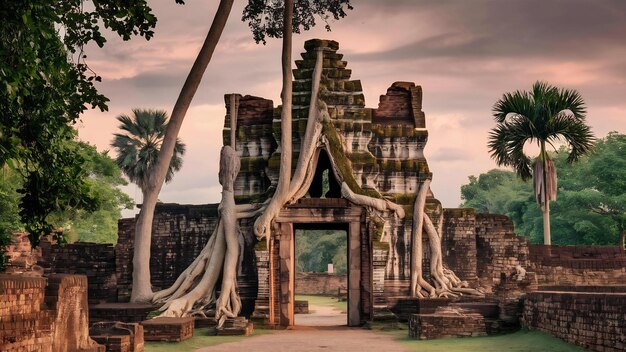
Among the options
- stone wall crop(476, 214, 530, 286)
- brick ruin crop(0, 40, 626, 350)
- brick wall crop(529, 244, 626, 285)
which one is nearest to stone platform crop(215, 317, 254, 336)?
brick ruin crop(0, 40, 626, 350)

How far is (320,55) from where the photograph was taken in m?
23.1

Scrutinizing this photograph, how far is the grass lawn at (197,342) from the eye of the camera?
1648 cm

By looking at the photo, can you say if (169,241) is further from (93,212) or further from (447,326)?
(93,212)

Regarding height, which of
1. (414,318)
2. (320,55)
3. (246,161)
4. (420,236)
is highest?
(320,55)

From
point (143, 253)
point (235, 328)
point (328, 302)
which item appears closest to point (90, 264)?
point (143, 253)

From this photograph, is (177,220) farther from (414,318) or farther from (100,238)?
(100,238)

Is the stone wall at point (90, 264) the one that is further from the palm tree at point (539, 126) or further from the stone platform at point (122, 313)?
the palm tree at point (539, 126)

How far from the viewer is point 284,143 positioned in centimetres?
2202

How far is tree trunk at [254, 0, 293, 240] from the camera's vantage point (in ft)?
70.7

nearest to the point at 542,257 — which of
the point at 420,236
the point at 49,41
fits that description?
the point at 420,236

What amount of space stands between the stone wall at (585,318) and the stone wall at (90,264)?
11.4 m

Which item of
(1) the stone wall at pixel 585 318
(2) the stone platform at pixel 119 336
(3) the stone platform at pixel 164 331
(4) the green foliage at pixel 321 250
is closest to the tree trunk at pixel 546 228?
(1) the stone wall at pixel 585 318

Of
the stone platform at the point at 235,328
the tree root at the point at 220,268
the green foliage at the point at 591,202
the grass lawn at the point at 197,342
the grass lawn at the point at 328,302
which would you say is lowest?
Result: the grass lawn at the point at 197,342

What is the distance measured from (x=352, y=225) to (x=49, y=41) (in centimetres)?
1094
